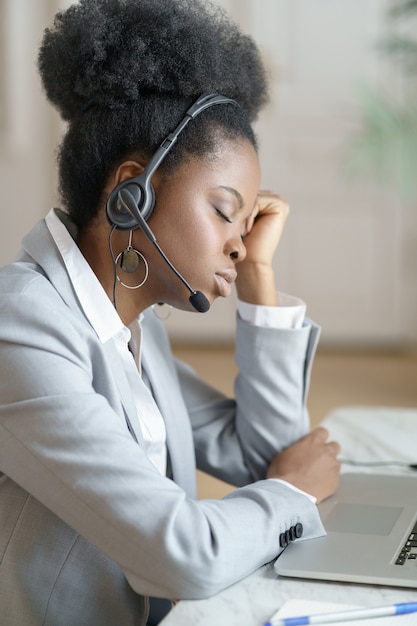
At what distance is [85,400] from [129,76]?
393 millimetres

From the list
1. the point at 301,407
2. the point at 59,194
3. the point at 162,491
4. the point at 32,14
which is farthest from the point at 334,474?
the point at 32,14

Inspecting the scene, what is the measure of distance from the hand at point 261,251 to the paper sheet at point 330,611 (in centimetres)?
61

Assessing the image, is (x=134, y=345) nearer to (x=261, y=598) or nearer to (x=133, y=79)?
(x=133, y=79)

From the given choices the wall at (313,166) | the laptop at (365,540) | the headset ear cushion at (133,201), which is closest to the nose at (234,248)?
the headset ear cushion at (133,201)

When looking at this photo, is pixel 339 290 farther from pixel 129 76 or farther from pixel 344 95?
pixel 129 76

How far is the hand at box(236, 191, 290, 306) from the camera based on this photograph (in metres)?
1.40

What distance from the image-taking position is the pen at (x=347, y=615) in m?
0.79

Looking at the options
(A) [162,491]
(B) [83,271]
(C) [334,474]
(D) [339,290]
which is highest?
(B) [83,271]

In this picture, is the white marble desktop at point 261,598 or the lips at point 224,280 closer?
the white marble desktop at point 261,598

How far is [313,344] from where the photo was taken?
4.52 feet

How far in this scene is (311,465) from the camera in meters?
1.21

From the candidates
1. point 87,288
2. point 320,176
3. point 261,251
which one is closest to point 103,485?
point 87,288

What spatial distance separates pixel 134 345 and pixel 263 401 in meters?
0.21

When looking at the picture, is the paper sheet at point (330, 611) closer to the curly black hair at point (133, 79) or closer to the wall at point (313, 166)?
the curly black hair at point (133, 79)
